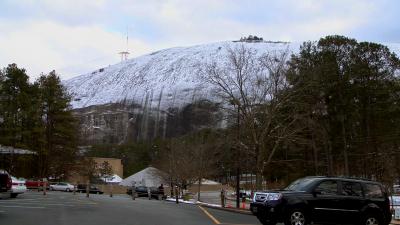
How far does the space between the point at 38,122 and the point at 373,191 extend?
56.6m

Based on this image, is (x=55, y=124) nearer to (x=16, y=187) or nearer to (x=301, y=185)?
(x=16, y=187)

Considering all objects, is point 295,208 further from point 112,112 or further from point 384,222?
point 112,112

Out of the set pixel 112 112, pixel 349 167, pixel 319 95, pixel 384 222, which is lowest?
pixel 384 222

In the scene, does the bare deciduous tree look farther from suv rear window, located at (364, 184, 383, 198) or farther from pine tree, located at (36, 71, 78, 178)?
pine tree, located at (36, 71, 78, 178)

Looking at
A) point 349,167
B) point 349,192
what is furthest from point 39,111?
point 349,192

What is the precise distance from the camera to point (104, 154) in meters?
146

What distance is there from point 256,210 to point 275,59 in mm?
29725

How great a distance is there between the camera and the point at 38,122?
68.9 meters

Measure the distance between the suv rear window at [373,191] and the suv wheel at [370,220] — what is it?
2.17 ft

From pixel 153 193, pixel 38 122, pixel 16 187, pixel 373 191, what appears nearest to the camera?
pixel 373 191

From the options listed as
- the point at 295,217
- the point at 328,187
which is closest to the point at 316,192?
the point at 328,187

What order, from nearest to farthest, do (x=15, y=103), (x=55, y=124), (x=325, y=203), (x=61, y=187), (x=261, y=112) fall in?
(x=325, y=203), (x=261, y=112), (x=61, y=187), (x=15, y=103), (x=55, y=124)

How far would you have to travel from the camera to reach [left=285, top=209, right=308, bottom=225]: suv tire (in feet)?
55.7

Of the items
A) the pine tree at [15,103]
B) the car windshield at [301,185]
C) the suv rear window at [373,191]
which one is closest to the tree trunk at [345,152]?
the pine tree at [15,103]
